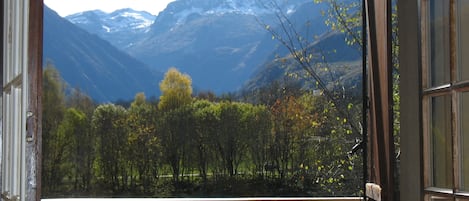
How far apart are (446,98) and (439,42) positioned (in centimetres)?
13

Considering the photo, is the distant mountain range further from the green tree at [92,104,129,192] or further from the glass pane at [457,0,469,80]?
the glass pane at [457,0,469,80]

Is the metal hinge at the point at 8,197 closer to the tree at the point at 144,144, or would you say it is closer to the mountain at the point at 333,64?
the tree at the point at 144,144

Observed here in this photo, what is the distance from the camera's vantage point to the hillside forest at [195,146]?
18.9 ft

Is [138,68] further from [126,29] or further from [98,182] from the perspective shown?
[98,182]

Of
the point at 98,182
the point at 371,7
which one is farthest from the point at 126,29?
the point at 371,7

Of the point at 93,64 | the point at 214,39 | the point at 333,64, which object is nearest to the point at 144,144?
the point at 93,64

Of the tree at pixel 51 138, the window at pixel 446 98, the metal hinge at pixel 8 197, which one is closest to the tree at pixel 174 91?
the tree at pixel 51 138

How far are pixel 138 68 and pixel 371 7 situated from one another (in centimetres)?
524

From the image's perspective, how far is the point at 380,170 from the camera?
5.79 ft

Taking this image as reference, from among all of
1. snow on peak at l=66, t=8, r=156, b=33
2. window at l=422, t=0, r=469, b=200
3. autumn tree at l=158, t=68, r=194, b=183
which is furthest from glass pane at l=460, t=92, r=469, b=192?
snow on peak at l=66, t=8, r=156, b=33

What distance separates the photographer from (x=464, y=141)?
→ 128cm

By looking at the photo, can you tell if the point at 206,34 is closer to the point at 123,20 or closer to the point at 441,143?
the point at 123,20

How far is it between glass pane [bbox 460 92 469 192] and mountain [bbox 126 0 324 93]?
5197 mm

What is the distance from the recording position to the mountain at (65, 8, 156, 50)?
745 centimetres
